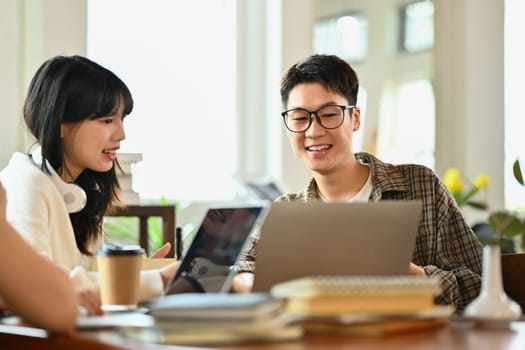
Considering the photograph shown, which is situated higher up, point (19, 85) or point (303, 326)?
point (19, 85)

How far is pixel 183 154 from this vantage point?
455 cm

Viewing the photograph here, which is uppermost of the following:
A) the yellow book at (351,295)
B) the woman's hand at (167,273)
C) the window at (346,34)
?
the window at (346,34)

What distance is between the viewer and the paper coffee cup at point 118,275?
176 cm

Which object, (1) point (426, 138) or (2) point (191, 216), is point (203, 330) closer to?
→ (2) point (191, 216)

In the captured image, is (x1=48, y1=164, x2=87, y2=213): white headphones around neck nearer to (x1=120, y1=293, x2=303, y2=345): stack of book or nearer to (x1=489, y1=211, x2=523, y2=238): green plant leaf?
(x1=120, y1=293, x2=303, y2=345): stack of book

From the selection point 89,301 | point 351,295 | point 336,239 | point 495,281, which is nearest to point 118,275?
point 89,301

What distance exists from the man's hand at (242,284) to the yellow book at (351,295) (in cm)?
48

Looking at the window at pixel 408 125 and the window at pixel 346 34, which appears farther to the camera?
the window at pixel 346 34

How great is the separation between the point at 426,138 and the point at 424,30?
0.65m

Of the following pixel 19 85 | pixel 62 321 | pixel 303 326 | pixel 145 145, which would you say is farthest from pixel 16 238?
pixel 145 145

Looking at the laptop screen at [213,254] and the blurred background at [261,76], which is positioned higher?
the blurred background at [261,76]

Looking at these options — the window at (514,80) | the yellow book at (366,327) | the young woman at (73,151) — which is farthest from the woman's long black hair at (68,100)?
the window at (514,80)

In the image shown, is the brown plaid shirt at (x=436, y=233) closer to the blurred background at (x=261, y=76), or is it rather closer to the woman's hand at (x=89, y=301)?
the woman's hand at (x=89, y=301)

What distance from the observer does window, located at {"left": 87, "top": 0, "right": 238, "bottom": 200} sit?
4.28m
